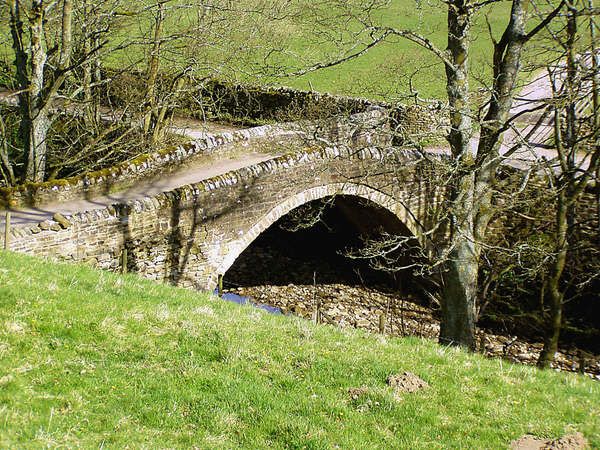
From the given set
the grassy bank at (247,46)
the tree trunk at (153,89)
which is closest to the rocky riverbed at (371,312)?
the tree trunk at (153,89)

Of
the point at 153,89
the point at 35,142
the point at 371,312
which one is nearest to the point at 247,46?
the point at 153,89

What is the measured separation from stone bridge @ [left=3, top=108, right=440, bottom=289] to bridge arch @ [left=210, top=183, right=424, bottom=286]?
23 millimetres

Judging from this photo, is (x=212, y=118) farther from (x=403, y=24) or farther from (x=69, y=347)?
(x=69, y=347)

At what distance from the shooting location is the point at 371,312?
19531 millimetres

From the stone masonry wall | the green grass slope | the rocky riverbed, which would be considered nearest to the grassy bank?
the stone masonry wall

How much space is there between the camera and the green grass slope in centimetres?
604

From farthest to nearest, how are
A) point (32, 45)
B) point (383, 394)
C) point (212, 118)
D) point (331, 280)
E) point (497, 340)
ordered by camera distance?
point (212, 118), point (331, 280), point (497, 340), point (32, 45), point (383, 394)

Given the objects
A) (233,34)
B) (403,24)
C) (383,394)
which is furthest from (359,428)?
(403,24)

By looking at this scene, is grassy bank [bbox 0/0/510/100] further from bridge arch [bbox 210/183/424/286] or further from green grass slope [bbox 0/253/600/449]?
green grass slope [bbox 0/253/600/449]

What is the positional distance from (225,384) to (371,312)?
514 inches

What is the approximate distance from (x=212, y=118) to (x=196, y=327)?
20.8m

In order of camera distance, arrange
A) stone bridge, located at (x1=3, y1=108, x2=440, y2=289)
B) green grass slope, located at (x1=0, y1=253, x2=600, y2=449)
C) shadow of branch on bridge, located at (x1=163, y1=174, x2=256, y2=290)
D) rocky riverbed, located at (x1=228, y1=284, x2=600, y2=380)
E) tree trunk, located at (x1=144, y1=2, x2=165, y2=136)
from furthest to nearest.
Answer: tree trunk, located at (x1=144, y1=2, x2=165, y2=136)
rocky riverbed, located at (x1=228, y1=284, x2=600, y2=380)
shadow of branch on bridge, located at (x1=163, y1=174, x2=256, y2=290)
stone bridge, located at (x1=3, y1=108, x2=440, y2=289)
green grass slope, located at (x1=0, y1=253, x2=600, y2=449)

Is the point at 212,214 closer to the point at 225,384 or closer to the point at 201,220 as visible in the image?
the point at 201,220

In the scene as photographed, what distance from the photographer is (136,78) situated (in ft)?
74.8
